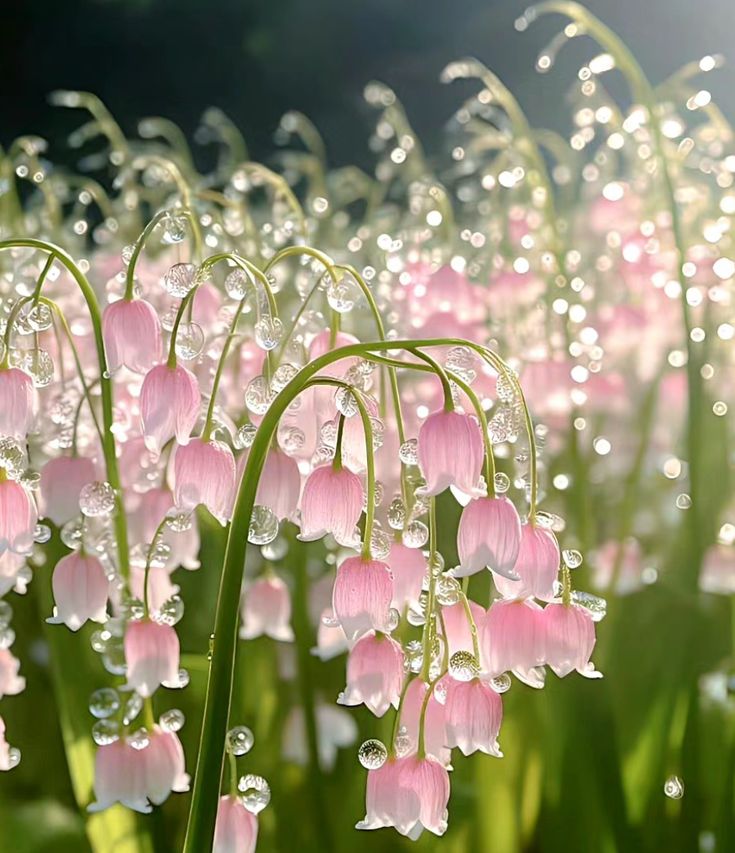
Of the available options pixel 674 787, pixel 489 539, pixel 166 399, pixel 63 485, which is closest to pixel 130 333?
pixel 166 399

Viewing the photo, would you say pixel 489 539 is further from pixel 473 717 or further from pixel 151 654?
pixel 151 654

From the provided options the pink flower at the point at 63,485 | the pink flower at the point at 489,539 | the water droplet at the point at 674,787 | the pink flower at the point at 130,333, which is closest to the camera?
the pink flower at the point at 489,539

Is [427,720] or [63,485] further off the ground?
[63,485]

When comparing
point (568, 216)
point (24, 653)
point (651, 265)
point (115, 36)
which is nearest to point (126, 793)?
point (24, 653)

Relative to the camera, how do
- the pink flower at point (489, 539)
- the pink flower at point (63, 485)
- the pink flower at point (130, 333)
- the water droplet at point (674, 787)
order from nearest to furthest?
the pink flower at point (489, 539), the pink flower at point (130, 333), the pink flower at point (63, 485), the water droplet at point (674, 787)

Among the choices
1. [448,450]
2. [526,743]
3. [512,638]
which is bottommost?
[526,743]

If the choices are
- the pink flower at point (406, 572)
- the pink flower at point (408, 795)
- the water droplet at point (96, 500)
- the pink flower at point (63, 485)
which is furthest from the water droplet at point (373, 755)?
the pink flower at point (63, 485)

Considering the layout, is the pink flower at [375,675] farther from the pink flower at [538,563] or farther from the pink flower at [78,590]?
the pink flower at [78,590]

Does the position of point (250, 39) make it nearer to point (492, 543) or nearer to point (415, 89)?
point (415, 89)
